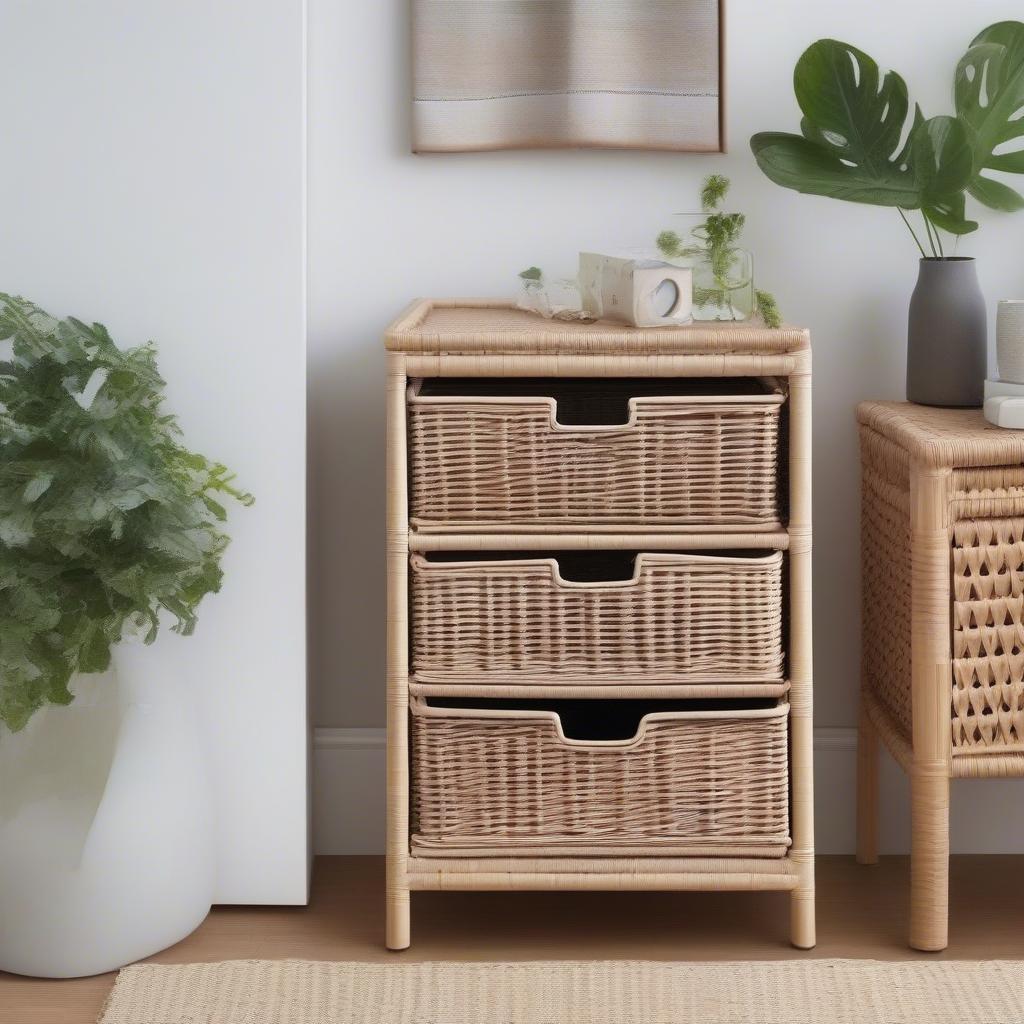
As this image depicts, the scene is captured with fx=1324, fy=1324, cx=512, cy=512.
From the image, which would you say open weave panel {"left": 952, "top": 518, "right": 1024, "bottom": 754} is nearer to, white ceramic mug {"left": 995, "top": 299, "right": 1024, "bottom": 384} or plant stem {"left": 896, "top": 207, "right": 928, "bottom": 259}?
white ceramic mug {"left": 995, "top": 299, "right": 1024, "bottom": 384}

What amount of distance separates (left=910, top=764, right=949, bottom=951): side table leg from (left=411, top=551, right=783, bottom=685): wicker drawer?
0.24 m

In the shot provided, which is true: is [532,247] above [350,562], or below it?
above

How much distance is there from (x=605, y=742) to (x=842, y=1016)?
436mm

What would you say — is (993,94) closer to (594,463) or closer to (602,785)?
(594,463)

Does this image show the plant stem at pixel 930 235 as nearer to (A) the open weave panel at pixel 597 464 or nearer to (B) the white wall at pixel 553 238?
(B) the white wall at pixel 553 238

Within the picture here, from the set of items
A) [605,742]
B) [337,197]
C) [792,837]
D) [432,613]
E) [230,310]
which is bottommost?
[792,837]

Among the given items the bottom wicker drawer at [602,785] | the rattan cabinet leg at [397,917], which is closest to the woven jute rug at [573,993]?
the rattan cabinet leg at [397,917]

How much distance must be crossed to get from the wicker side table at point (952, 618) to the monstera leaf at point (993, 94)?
0.41m

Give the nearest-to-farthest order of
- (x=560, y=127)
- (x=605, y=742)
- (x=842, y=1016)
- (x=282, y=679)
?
(x=842, y=1016)
(x=605, y=742)
(x=282, y=679)
(x=560, y=127)

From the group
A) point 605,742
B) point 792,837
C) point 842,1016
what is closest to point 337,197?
point 605,742

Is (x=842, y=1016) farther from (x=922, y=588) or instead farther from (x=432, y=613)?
(x=432, y=613)

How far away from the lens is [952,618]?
1.72 m

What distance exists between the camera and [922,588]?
1.70 m

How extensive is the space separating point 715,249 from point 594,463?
39 centimetres
